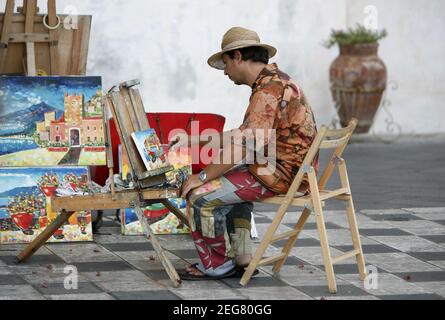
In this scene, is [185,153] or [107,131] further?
[185,153]

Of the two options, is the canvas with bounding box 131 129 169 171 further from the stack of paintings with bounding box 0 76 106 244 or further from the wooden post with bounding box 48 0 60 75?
the wooden post with bounding box 48 0 60 75

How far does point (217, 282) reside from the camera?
17.0 ft

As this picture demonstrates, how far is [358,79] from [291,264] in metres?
5.17

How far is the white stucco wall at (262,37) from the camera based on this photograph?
9.38 metres

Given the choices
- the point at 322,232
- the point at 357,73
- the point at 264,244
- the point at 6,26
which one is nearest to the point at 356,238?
the point at 322,232

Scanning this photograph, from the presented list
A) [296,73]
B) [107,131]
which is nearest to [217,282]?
[107,131]

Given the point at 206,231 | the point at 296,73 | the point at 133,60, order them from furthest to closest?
the point at 296,73 < the point at 133,60 < the point at 206,231

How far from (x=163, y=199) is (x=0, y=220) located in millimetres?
1187

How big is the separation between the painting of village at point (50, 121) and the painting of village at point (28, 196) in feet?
0.16

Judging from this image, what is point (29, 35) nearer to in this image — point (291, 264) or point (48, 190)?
point (48, 190)

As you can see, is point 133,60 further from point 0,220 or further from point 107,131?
point 107,131

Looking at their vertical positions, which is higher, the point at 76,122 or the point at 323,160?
the point at 76,122

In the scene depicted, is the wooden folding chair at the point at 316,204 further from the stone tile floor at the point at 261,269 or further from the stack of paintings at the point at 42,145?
the stack of paintings at the point at 42,145
